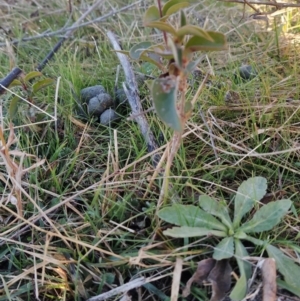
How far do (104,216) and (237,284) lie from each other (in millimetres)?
328

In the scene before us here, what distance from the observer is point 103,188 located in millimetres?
1025

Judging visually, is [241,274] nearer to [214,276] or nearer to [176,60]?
[214,276]

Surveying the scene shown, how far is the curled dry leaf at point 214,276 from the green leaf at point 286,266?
9 cm

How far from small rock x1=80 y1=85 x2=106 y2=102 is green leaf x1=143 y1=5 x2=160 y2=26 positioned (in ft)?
1.41

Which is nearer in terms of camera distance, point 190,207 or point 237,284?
point 237,284

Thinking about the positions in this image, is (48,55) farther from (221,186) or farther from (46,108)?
(221,186)

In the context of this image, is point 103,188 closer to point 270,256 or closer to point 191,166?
point 191,166

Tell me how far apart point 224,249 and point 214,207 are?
0.35 feet

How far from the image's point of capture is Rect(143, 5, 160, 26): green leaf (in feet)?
2.94

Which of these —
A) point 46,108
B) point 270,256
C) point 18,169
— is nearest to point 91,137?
point 46,108

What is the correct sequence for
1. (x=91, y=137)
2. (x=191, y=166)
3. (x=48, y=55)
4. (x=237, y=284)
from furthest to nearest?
(x=48, y=55) → (x=91, y=137) → (x=191, y=166) → (x=237, y=284)

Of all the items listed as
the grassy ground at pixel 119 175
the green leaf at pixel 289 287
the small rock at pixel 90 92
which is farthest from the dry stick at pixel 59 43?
the green leaf at pixel 289 287

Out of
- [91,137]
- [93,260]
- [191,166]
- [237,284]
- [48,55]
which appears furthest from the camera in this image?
[48,55]

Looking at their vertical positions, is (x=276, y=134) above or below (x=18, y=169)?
below
